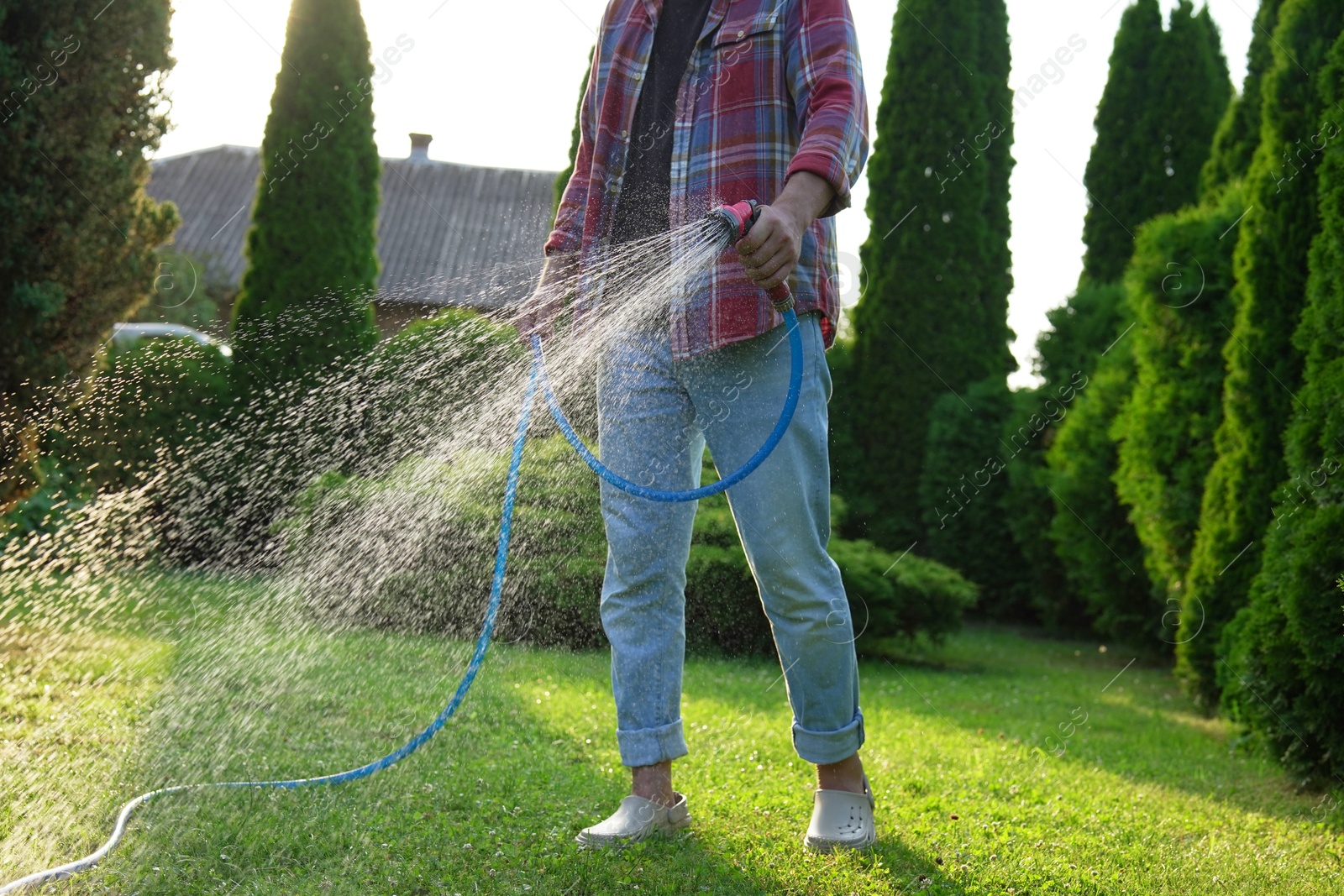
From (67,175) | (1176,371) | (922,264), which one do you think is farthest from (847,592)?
(922,264)

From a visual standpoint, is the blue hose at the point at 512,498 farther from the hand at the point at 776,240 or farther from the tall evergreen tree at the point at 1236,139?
the tall evergreen tree at the point at 1236,139

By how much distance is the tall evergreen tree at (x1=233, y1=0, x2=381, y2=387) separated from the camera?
28.3 ft

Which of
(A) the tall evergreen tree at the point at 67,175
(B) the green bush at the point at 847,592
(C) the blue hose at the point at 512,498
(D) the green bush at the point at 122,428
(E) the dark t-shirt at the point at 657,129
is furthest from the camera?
(D) the green bush at the point at 122,428

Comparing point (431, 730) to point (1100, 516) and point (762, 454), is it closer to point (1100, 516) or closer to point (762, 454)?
point (762, 454)

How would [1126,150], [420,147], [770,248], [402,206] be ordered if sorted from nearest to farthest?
[770,248] < [1126,150] < [402,206] < [420,147]

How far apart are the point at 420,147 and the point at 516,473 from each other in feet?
74.1

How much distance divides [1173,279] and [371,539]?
4126mm

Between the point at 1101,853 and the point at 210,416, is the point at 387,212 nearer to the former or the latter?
the point at 210,416

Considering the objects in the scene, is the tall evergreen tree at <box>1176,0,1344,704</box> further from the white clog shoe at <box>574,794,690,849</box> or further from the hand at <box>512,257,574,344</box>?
the white clog shoe at <box>574,794,690,849</box>

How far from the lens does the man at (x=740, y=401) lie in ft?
7.34

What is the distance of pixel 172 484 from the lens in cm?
624

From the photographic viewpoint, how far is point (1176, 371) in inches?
225

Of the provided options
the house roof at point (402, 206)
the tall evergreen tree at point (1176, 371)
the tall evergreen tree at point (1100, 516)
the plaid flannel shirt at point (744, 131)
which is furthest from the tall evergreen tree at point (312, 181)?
the house roof at point (402, 206)

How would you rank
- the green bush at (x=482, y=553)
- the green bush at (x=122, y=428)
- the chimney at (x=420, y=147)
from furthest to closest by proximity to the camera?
1. the chimney at (x=420, y=147)
2. the green bush at (x=122, y=428)
3. the green bush at (x=482, y=553)
